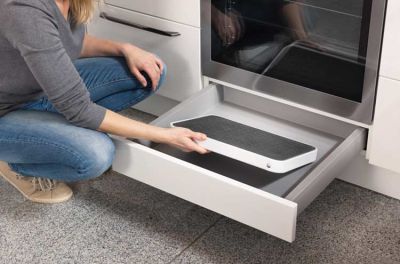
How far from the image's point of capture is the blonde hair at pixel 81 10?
1.58 m

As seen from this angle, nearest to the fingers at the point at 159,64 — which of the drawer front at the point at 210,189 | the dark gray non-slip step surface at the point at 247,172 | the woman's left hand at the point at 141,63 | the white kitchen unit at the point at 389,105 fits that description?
the woman's left hand at the point at 141,63

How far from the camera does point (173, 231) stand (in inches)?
67.2

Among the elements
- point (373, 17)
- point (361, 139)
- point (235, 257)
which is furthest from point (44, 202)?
point (373, 17)

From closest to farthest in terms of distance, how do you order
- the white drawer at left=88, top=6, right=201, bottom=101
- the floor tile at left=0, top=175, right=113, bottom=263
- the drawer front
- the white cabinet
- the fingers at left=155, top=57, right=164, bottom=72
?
the drawer front
the white cabinet
the floor tile at left=0, top=175, right=113, bottom=263
the fingers at left=155, top=57, right=164, bottom=72
the white drawer at left=88, top=6, right=201, bottom=101

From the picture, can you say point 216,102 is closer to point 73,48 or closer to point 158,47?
point 158,47

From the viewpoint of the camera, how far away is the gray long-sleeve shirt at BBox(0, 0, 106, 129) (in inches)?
53.5

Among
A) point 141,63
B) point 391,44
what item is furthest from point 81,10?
point 391,44

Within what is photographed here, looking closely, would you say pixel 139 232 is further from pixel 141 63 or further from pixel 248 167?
pixel 141 63

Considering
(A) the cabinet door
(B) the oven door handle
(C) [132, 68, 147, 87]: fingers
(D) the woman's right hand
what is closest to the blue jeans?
(D) the woman's right hand

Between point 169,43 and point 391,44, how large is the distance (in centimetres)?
69

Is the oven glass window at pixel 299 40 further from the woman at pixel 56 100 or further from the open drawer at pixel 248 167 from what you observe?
the woman at pixel 56 100

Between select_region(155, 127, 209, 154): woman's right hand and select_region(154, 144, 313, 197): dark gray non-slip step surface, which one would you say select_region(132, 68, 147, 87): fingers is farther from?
select_region(155, 127, 209, 154): woman's right hand

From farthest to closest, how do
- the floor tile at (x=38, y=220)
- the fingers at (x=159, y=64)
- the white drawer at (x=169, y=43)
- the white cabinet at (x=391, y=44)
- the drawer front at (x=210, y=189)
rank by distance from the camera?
1. the white drawer at (x=169, y=43)
2. the fingers at (x=159, y=64)
3. the floor tile at (x=38, y=220)
4. the white cabinet at (x=391, y=44)
5. the drawer front at (x=210, y=189)

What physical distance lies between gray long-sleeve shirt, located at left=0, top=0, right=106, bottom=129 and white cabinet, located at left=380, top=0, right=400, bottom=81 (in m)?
0.64
